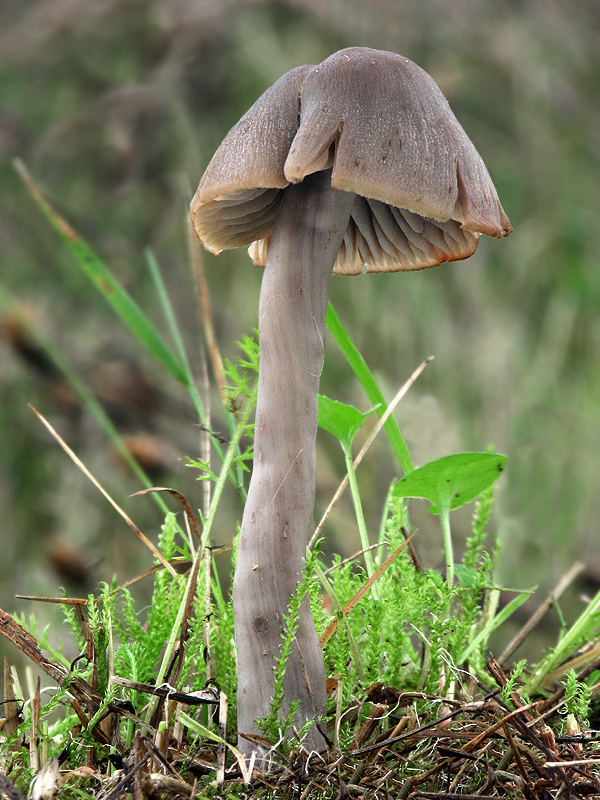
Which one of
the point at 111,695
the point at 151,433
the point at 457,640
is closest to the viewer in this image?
the point at 111,695

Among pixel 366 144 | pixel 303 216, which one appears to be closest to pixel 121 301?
pixel 303 216

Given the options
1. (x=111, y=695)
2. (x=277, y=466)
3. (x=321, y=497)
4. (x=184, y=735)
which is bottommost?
(x=321, y=497)

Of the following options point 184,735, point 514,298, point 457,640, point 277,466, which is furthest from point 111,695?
point 514,298

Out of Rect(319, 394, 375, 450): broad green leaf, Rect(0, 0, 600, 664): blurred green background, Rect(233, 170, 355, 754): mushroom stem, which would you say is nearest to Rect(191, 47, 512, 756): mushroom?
Rect(233, 170, 355, 754): mushroom stem

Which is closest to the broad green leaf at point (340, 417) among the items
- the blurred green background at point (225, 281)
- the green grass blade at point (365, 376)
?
the green grass blade at point (365, 376)

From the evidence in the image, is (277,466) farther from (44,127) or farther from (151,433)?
(44,127)

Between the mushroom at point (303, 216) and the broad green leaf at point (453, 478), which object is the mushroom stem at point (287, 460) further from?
the broad green leaf at point (453, 478)

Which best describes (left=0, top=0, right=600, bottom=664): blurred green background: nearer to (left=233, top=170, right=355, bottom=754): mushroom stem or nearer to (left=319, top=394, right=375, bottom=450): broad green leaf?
(left=319, top=394, right=375, bottom=450): broad green leaf
